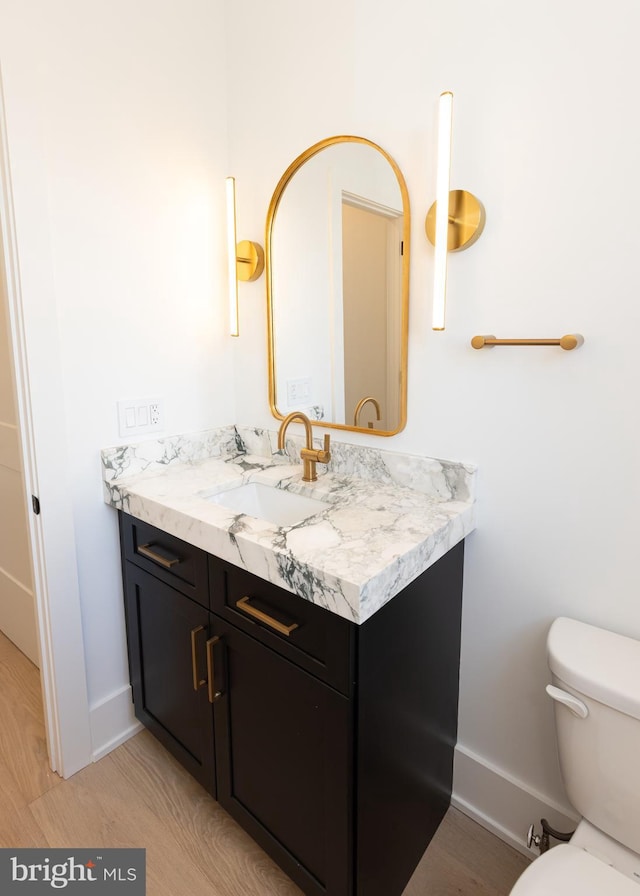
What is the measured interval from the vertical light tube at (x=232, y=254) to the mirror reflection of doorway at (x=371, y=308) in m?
0.40

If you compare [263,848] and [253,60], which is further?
[253,60]

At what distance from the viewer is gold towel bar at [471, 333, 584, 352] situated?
107cm

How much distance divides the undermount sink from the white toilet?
73cm

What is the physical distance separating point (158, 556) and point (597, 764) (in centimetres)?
116

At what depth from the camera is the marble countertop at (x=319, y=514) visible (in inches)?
39.2

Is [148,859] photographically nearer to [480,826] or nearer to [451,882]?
[451,882]

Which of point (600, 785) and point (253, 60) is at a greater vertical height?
point (253, 60)

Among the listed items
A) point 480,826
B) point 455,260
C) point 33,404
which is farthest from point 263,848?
point 455,260

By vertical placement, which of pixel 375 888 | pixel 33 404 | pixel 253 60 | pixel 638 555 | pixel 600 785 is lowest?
pixel 375 888

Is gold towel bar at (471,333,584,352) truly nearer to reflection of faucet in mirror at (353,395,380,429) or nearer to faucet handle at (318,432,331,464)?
reflection of faucet in mirror at (353,395,380,429)

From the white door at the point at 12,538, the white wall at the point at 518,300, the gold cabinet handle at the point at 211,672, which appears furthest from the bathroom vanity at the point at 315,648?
the white door at the point at 12,538

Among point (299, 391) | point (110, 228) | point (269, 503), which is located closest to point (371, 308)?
point (299, 391)

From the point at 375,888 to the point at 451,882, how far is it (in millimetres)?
298

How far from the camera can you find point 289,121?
61.9 inches
